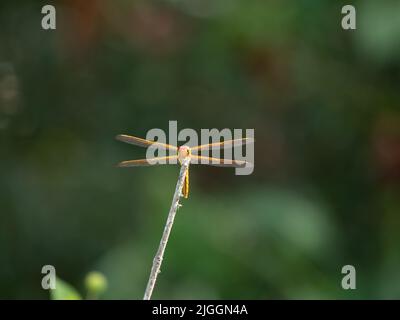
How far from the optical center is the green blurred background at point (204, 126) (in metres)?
3.14

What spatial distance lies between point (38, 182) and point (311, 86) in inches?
55.8

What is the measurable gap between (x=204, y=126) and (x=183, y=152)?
2395mm

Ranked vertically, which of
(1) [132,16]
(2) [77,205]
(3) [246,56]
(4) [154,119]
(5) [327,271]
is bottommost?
(5) [327,271]

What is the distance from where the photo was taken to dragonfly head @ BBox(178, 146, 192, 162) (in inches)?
43.4

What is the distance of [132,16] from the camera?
3.51 meters

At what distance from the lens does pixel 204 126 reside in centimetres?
350

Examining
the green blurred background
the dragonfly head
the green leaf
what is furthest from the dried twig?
the green blurred background

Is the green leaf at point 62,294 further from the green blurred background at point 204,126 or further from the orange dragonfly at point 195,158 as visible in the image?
the green blurred background at point 204,126

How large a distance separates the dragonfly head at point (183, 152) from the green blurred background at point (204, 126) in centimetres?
192

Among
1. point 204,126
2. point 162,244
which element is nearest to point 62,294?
point 162,244

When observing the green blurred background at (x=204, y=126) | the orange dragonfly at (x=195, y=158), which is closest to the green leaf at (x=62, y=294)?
the orange dragonfly at (x=195, y=158)

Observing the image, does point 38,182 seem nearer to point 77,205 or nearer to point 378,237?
point 77,205

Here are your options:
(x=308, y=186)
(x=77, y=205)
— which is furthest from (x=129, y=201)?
(x=308, y=186)

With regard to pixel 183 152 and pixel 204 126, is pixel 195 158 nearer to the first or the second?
pixel 183 152
